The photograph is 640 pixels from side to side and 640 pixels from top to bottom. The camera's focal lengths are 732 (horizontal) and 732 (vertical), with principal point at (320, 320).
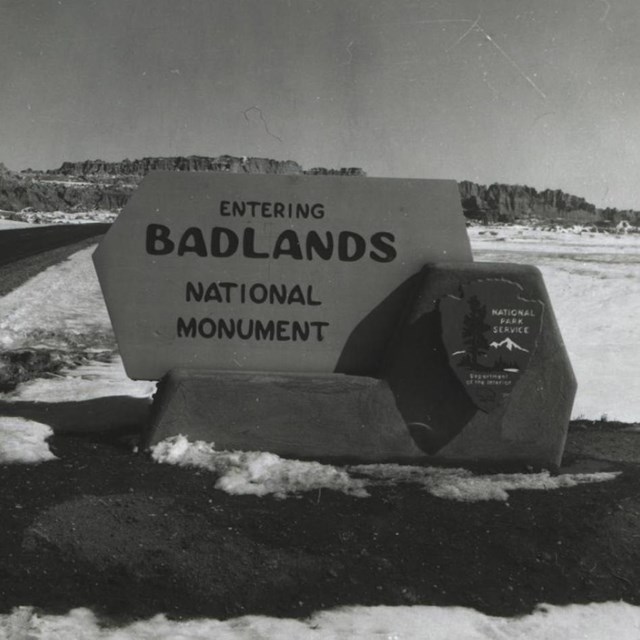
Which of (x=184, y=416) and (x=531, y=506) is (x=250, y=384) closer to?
(x=184, y=416)

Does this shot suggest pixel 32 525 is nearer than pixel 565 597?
No

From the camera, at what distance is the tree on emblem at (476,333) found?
3.98 meters

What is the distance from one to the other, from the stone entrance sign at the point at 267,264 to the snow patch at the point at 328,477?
0.55m

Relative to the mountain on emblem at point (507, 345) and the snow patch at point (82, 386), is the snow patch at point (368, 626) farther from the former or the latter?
the snow patch at point (82, 386)

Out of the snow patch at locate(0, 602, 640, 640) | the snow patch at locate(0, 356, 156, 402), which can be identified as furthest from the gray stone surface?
the snow patch at locate(0, 356, 156, 402)

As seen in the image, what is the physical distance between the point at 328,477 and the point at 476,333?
1.11 m

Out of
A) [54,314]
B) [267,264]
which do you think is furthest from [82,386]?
[54,314]

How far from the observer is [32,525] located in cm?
315

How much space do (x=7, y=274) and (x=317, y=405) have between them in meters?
13.4

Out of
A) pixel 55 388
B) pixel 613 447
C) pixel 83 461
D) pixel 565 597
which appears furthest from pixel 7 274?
pixel 565 597

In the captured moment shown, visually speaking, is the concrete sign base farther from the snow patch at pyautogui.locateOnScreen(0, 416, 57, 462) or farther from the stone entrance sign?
the snow patch at pyautogui.locateOnScreen(0, 416, 57, 462)

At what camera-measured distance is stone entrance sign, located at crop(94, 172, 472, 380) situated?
4238mm

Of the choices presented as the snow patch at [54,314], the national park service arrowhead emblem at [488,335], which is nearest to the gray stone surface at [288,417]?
the national park service arrowhead emblem at [488,335]

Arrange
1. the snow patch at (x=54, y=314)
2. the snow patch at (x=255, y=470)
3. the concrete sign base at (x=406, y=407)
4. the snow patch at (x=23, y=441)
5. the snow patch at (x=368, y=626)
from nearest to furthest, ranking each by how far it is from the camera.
Answer: the snow patch at (x=368, y=626), the snow patch at (x=255, y=470), the snow patch at (x=23, y=441), the concrete sign base at (x=406, y=407), the snow patch at (x=54, y=314)
